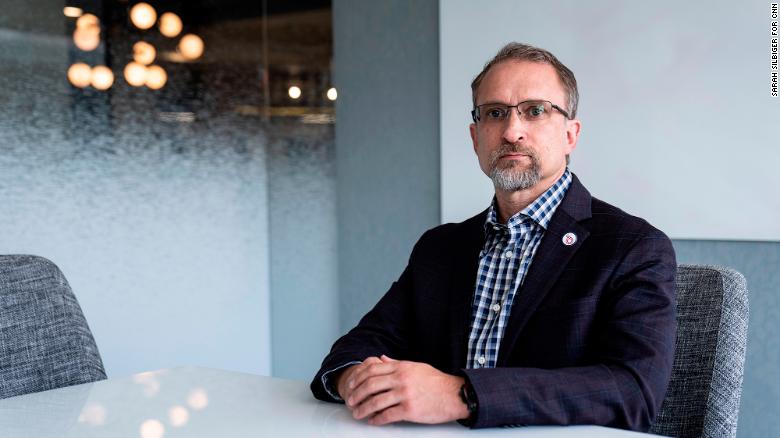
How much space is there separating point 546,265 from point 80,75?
268 cm

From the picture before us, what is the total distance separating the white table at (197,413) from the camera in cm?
142

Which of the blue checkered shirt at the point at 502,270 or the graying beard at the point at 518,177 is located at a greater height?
the graying beard at the point at 518,177

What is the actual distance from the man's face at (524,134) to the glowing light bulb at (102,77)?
2.40 meters

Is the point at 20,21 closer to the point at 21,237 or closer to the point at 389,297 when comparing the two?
the point at 21,237

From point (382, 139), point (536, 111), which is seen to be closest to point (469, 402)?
point (536, 111)

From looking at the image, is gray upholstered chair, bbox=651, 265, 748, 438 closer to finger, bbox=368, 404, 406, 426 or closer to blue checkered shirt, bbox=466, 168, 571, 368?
blue checkered shirt, bbox=466, 168, 571, 368

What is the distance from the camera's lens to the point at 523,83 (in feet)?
6.49

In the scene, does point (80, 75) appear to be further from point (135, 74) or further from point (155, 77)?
point (155, 77)

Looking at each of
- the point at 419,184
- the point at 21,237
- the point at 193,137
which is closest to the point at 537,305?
the point at 419,184

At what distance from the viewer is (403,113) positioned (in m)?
4.05

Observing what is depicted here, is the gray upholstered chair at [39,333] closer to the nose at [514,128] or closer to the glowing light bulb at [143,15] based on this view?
the nose at [514,128]

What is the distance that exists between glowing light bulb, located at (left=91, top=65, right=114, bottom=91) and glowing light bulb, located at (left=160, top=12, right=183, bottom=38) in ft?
1.22

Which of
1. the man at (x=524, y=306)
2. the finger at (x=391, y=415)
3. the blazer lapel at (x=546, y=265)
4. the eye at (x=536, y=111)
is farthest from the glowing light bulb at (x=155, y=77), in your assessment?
the finger at (x=391, y=415)

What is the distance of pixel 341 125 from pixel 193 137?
701 millimetres
